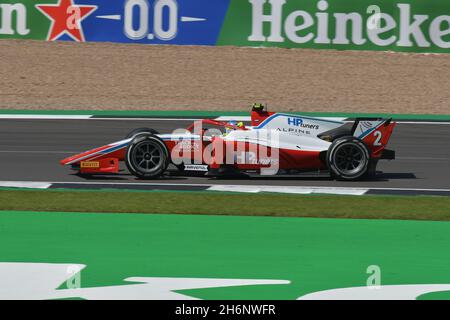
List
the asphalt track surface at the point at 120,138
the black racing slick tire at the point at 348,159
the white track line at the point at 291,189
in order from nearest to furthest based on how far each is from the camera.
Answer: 1. the white track line at the point at 291,189
2. the black racing slick tire at the point at 348,159
3. the asphalt track surface at the point at 120,138

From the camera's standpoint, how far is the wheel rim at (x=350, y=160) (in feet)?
44.1

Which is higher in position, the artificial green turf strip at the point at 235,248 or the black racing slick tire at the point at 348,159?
the black racing slick tire at the point at 348,159

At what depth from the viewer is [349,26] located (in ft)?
81.5

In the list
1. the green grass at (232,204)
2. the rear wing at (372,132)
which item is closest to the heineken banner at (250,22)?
the rear wing at (372,132)

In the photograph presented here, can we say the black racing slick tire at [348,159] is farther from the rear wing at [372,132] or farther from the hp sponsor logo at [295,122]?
the hp sponsor logo at [295,122]

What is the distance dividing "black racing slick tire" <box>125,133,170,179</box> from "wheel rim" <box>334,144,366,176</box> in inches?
95.2

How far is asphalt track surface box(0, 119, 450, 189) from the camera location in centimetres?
1375

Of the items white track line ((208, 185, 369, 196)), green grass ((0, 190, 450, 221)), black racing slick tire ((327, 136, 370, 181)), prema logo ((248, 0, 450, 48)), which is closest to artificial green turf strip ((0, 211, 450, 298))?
green grass ((0, 190, 450, 221))

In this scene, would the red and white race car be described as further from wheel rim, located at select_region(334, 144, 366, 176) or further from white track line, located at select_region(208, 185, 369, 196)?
white track line, located at select_region(208, 185, 369, 196)

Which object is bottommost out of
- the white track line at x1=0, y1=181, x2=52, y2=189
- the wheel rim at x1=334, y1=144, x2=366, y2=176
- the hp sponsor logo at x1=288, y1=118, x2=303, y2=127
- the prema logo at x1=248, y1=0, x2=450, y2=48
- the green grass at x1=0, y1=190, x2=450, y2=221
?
the green grass at x1=0, y1=190, x2=450, y2=221

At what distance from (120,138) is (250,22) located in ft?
25.8

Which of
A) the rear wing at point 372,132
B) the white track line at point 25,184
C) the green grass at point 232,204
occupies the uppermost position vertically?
the rear wing at point 372,132

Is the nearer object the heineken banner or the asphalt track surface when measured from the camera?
the asphalt track surface
